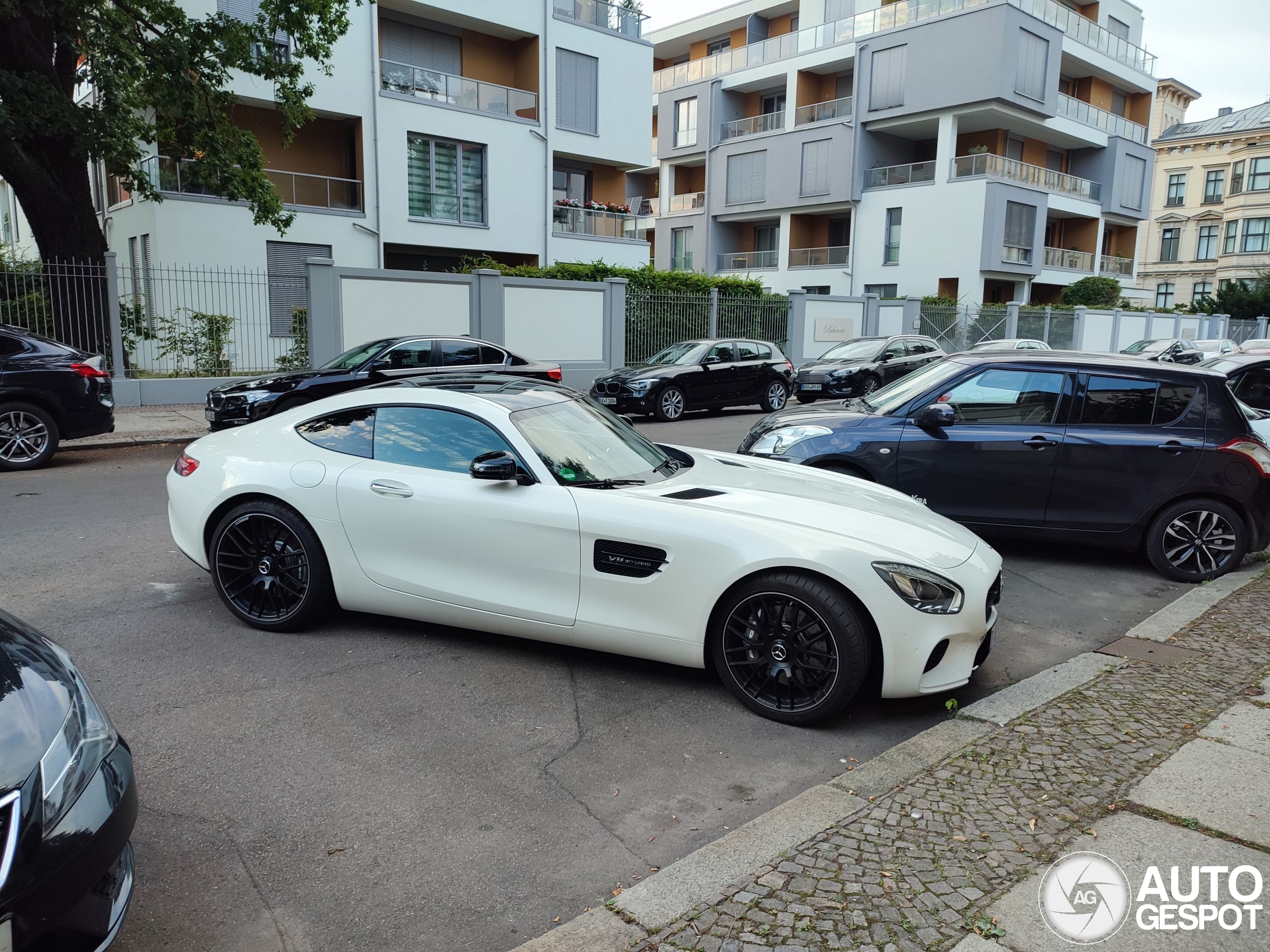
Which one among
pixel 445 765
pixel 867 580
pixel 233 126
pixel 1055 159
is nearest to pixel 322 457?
→ pixel 445 765

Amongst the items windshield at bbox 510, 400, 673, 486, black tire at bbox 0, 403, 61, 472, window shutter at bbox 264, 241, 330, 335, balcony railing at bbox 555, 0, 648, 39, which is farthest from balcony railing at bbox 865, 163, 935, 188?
windshield at bbox 510, 400, 673, 486

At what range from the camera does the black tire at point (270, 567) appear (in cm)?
497

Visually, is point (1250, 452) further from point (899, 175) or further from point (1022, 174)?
point (1022, 174)

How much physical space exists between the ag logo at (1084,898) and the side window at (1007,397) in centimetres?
435

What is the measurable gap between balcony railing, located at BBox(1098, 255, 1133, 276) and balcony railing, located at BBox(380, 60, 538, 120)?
29736mm

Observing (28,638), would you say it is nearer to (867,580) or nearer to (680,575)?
(680,575)

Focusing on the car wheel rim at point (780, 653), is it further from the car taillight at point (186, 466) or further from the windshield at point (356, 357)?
the windshield at point (356, 357)

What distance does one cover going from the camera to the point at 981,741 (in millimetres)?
3867

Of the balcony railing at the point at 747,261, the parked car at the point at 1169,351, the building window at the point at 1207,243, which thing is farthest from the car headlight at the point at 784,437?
the building window at the point at 1207,243

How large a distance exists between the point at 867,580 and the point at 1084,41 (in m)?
45.3

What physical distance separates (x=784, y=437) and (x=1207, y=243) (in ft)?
212

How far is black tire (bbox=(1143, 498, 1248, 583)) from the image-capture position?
21.8ft

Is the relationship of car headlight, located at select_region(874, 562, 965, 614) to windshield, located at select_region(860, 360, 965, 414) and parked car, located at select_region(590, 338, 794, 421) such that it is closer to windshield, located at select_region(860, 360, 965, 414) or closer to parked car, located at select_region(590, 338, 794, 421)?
windshield, located at select_region(860, 360, 965, 414)

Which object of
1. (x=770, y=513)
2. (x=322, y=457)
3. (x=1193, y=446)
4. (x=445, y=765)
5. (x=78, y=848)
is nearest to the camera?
(x=78, y=848)
